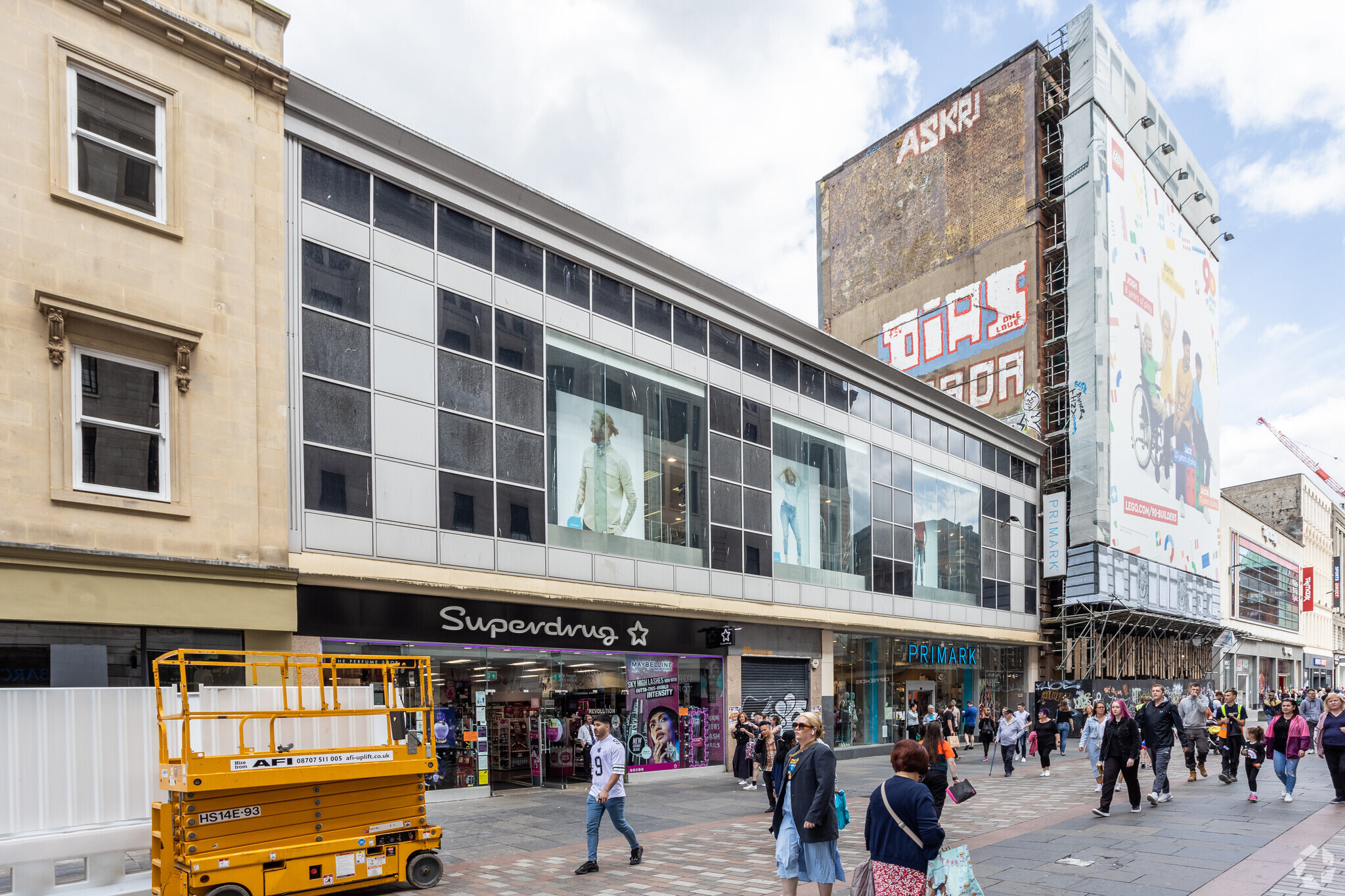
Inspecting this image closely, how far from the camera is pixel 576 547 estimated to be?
1814 cm

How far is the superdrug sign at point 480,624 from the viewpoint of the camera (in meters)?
14.2

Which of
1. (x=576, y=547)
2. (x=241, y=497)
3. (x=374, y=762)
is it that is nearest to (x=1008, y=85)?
(x=576, y=547)

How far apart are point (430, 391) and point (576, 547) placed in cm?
428

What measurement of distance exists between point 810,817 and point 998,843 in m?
5.55

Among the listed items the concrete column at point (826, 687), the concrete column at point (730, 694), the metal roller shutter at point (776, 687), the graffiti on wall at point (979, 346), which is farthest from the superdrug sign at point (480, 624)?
the graffiti on wall at point (979, 346)

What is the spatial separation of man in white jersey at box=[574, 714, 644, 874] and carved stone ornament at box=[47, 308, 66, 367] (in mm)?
7846

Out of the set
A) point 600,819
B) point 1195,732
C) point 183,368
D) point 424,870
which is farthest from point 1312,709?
point 183,368

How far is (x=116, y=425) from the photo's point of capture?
39.2ft

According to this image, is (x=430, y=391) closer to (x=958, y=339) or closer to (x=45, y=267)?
(x=45, y=267)

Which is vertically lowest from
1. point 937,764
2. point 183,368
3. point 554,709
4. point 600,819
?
point 554,709

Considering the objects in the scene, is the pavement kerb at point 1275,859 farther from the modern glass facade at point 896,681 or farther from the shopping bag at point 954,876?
the modern glass facade at point 896,681

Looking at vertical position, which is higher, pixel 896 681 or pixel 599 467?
pixel 599 467

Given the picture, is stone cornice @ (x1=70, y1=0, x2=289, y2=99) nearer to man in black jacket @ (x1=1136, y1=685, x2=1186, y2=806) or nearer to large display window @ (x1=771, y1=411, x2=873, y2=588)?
large display window @ (x1=771, y1=411, x2=873, y2=588)

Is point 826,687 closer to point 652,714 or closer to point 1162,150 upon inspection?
point 652,714
